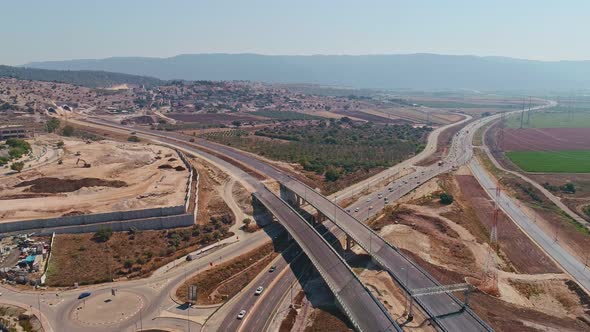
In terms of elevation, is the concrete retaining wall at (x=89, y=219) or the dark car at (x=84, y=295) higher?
the concrete retaining wall at (x=89, y=219)

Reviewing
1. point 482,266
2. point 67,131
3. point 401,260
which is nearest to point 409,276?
point 401,260

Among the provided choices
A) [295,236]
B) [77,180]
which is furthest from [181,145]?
[295,236]

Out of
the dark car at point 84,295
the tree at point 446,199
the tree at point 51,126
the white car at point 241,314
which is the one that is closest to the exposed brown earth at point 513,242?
the tree at point 446,199

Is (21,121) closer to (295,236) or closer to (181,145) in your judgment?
(181,145)

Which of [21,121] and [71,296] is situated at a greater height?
[21,121]

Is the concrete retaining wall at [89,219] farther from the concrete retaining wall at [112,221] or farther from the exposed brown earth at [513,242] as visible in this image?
the exposed brown earth at [513,242]

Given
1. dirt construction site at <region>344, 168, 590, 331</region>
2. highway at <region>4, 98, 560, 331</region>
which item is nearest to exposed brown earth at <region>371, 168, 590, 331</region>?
dirt construction site at <region>344, 168, 590, 331</region>
